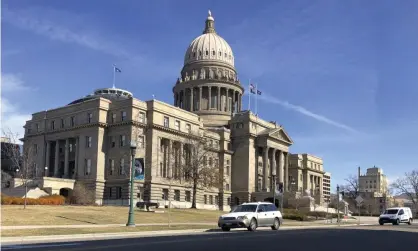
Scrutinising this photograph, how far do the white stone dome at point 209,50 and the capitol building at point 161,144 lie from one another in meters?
4.34

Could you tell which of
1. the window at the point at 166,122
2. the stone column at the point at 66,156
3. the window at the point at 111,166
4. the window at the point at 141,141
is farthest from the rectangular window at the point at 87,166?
the window at the point at 166,122

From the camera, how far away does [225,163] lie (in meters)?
109

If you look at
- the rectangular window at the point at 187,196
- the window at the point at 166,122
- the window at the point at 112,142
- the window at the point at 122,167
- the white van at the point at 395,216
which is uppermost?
the window at the point at 166,122

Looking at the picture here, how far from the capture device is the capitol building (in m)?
87.9

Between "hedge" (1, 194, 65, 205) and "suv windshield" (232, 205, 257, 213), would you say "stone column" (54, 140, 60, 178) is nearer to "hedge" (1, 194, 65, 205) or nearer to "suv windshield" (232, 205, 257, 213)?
"hedge" (1, 194, 65, 205)

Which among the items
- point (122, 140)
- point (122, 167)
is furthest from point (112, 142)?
point (122, 167)

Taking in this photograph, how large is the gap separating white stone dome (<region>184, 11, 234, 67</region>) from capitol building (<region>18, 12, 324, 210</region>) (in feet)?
14.2

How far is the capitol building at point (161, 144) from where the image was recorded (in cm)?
8788

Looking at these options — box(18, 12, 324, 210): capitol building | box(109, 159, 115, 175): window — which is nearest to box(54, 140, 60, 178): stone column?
box(18, 12, 324, 210): capitol building

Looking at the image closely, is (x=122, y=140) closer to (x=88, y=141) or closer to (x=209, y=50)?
(x=88, y=141)

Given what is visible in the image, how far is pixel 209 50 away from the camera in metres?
133

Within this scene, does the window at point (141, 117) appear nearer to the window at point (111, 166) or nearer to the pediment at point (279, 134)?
the window at point (111, 166)

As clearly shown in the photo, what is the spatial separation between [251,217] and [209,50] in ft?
337

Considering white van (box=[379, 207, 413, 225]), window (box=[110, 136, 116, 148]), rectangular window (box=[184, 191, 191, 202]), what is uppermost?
window (box=[110, 136, 116, 148])
